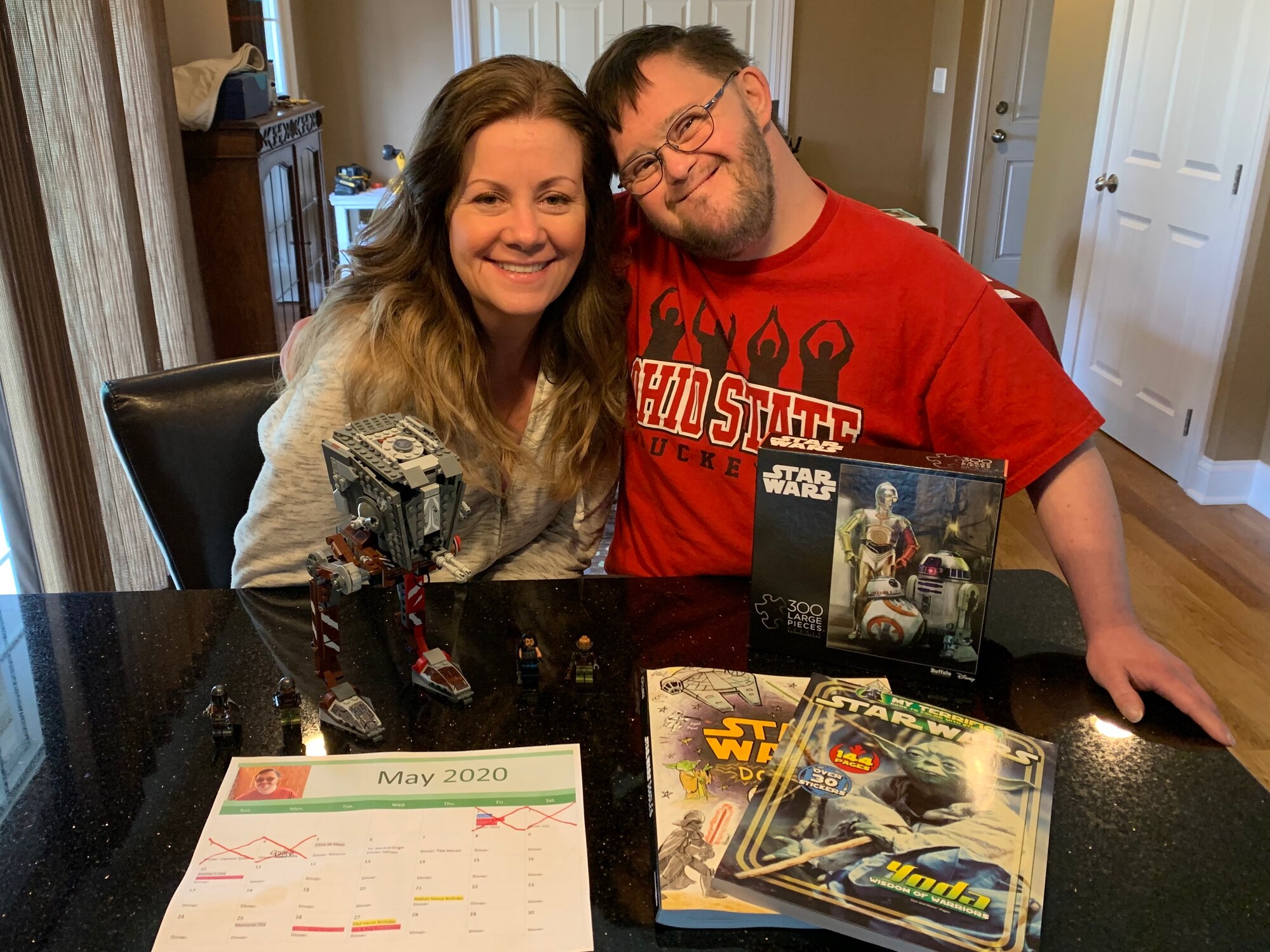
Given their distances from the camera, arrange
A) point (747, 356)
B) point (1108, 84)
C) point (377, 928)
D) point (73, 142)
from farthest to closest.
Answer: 1. point (1108, 84)
2. point (73, 142)
3. point (747, 356)
4. point (377, 928)

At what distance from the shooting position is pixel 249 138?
2924 millimetres

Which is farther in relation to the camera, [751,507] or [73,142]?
[73,142]

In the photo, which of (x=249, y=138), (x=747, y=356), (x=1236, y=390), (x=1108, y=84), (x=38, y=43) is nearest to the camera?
(x=747, y=356)

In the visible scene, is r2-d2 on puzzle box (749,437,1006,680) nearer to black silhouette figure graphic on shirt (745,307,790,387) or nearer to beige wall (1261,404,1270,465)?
black silhouette figure graphic on shirt (745,307,790,387)

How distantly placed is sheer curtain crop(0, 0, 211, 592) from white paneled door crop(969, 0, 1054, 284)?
400cm

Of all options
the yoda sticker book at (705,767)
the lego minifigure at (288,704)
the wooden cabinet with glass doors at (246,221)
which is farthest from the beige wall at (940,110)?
the lego minifigure at (288,704)

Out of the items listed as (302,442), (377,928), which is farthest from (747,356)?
(377,928)

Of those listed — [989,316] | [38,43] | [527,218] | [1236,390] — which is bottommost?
[1236,390]

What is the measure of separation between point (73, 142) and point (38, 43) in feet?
0.71

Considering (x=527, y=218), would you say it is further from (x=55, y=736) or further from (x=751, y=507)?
(x=55, y=736)

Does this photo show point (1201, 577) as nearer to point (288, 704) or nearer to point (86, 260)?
point (288, 704)

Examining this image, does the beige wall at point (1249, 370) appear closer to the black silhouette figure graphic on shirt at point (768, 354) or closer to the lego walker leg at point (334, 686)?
the black silhouette figure graphic on shirt at point (768, 354)

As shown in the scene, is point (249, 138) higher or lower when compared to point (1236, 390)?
higher

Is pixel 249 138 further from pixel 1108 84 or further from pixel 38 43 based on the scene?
pixel 1108 84
